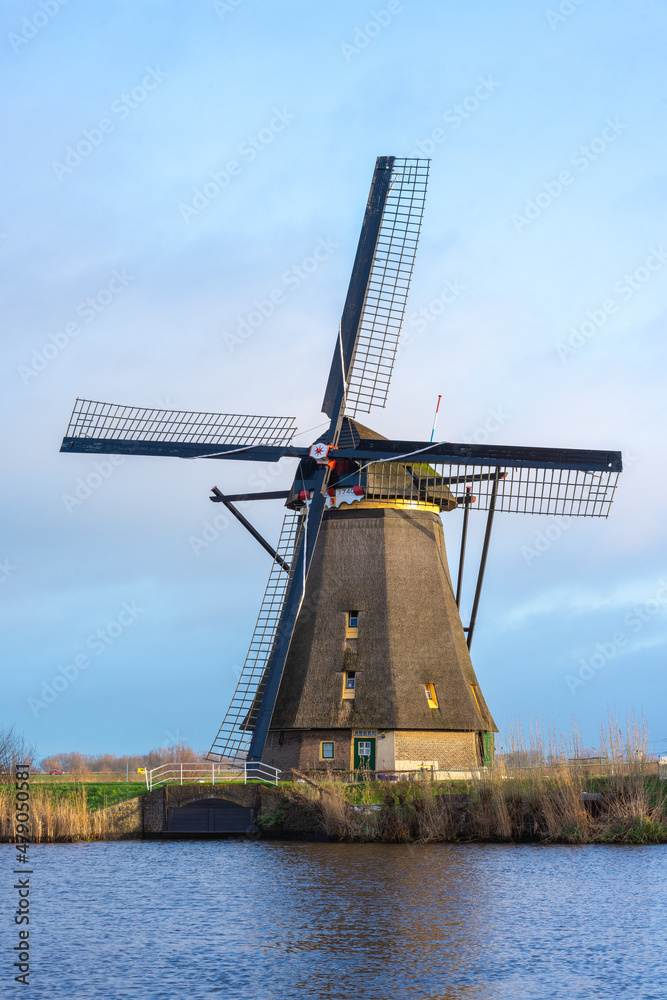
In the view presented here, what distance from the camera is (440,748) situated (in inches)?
1049

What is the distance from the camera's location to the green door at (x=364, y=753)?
26.3 metres

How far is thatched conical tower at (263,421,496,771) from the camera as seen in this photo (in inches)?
1042

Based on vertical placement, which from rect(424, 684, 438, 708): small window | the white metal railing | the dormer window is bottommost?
the white metal railing

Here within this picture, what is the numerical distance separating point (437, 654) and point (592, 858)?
24.2 feet

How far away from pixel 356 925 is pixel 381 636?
1238 centimetres

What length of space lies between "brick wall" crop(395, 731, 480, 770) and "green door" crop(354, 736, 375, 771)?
601 millimetres

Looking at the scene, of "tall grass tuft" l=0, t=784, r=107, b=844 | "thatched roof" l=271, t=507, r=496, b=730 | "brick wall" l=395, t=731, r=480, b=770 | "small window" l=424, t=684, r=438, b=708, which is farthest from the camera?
"small window" l=424, t=684, r=438, b=708

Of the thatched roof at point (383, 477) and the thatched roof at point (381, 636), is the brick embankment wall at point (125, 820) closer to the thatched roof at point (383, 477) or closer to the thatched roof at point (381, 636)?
the thatched roof at point (381, 636)

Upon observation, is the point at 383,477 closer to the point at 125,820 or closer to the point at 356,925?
the point at 125,820

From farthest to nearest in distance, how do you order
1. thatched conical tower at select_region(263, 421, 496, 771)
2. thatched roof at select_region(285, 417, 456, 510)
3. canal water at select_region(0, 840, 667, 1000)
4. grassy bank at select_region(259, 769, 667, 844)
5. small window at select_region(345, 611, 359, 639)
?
thatched roof at select_region(285, 417, 456, 510) < small window at select_region(345, 611, 359, 639) < thatched conical tower at select_region(263, 421, 496, 771) < grassy bank at select_region(259, 769, 667, 844) < canal water at select_region(0, 840, 667, 1000)

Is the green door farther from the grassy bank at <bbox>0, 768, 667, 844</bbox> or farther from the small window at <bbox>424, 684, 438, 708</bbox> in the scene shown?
the small window at <bbox>424, 684, 438, 708</bbox>

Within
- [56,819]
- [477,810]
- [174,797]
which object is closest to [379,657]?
[477,810]

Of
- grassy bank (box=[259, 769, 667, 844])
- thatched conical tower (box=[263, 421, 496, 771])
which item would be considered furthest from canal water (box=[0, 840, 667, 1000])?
thatched conical tower (box=[263, 421, 496, 771])

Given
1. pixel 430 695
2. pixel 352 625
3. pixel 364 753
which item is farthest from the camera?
pixel 352 625
